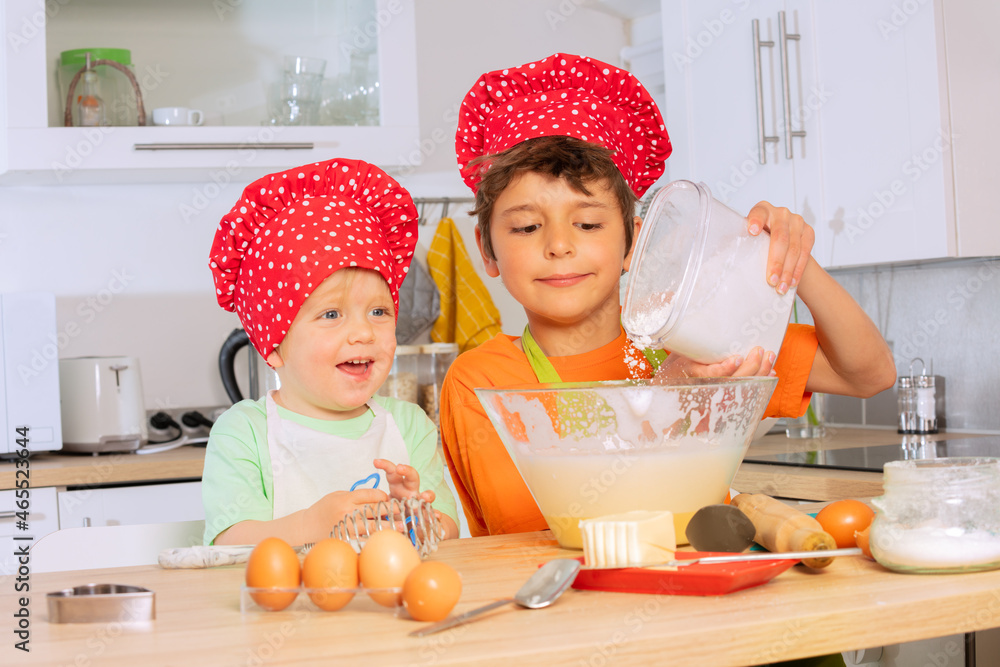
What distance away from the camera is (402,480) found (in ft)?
2.82

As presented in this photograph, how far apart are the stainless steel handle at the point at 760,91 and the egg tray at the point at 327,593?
1.79 metres

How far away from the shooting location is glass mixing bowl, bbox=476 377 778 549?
714 mm

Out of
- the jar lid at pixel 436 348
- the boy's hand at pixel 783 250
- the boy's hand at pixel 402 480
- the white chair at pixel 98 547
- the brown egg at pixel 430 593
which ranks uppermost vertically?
the boy's hand at pixel 783 250

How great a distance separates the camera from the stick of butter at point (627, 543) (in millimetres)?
629

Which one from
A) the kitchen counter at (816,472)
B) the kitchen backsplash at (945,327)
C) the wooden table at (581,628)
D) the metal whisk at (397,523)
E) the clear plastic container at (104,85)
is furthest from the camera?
the clear plastic container at (104,85)

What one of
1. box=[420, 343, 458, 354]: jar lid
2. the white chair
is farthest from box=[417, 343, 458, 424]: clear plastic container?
the white chair

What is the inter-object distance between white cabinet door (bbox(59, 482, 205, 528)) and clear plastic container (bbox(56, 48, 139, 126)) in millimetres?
829

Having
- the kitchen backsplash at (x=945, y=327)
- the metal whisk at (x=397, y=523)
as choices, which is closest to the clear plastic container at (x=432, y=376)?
the kitchen backsplash at (x=945, y=327)

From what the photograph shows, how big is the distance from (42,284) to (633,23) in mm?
1865

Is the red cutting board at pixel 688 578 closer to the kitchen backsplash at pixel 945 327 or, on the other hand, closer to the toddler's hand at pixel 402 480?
the toddler's hand at pixel 402 480

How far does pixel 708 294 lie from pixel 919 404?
151 cm

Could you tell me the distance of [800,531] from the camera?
0.68 metres

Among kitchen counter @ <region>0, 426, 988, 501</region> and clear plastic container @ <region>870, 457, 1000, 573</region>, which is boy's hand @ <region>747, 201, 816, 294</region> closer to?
clear plastic container @ <region>870, 457, 1000, 573</region>

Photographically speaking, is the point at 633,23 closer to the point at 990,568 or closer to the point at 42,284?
the point at 42,284
